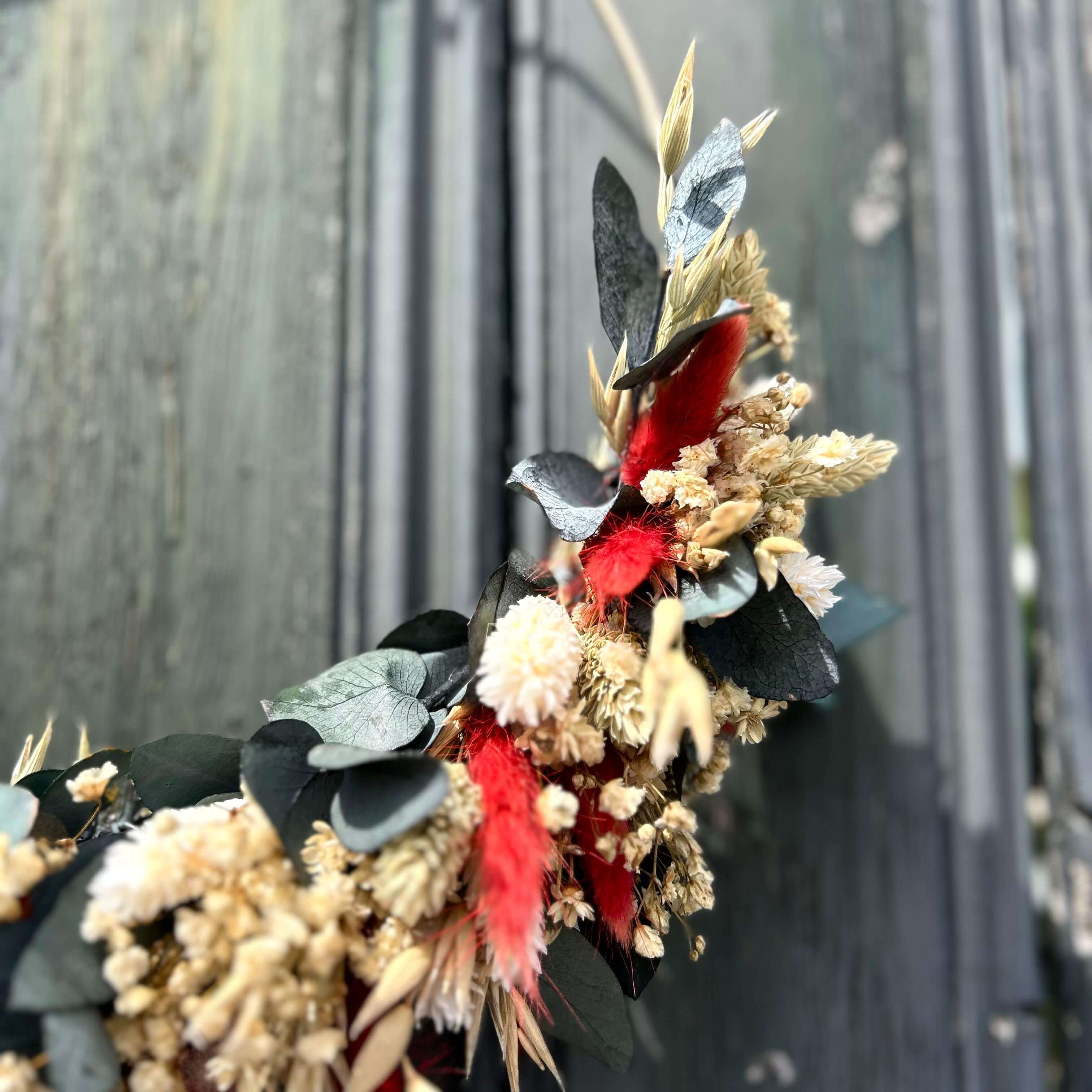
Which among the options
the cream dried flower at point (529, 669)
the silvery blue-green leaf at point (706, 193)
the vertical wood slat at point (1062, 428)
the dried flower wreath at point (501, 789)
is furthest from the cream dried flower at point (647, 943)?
the vertical wood slat at point (1062, 428)

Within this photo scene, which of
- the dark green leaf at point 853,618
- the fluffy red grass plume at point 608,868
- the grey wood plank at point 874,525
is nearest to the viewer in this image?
the fluffy red grass plume at point 608,868

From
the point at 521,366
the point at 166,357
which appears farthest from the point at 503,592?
the point at 166,357

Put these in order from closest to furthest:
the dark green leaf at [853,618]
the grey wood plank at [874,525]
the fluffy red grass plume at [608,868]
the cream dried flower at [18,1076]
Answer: the cream dried flower at [18,1076] < the fluffy red grass plume at [608,868] < the dark green leaf at [853,618] < the grey wood plank at [874,525]

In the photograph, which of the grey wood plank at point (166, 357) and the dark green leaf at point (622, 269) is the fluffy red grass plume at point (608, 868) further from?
the grey wood plank at point (166, 357)

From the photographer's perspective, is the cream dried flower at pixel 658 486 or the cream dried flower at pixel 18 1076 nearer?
the cream dried flower at pixel 18 1076

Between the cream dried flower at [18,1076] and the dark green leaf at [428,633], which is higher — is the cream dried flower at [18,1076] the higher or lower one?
the lower one

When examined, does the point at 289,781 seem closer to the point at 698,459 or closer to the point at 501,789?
the point at 501,789

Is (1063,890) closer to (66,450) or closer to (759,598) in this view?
(759,598)

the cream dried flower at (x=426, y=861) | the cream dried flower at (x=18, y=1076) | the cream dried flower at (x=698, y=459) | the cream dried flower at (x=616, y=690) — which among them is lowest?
the cream dried flower at (x=18, y=1076)
